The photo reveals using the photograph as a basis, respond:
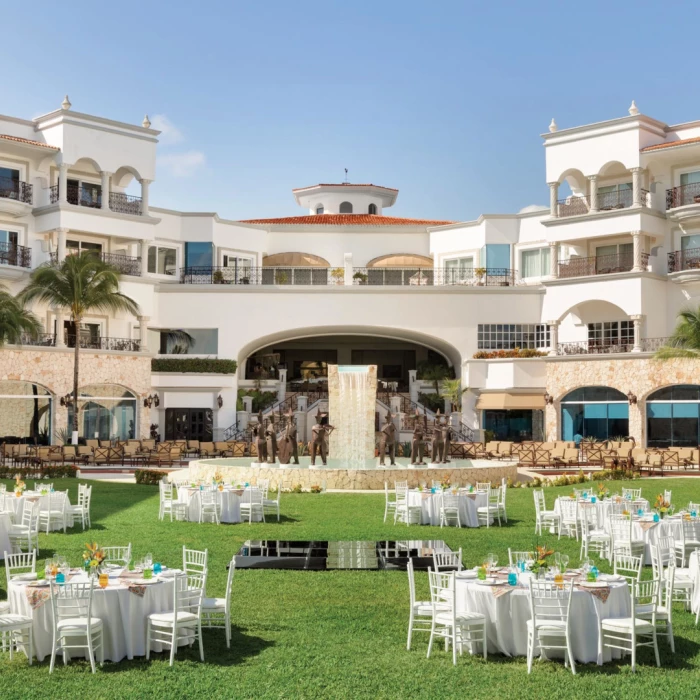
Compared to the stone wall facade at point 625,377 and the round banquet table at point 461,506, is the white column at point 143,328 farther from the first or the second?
the round banquet table at point 461,506

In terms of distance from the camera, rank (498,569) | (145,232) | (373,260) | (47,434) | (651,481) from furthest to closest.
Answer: (373,260) < (145,232) < (47,434) < (651,481) < (498,569)

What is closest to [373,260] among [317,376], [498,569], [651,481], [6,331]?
[317,376]

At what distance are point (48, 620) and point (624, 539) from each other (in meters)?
10.4

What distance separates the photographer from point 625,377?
152 ft

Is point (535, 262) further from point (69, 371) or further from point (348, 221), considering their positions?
point (69, 371)

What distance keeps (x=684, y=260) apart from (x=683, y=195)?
3.04 metres

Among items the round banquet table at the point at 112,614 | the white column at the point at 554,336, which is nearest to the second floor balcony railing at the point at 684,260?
the white column at the point at 554,336

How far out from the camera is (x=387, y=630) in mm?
12484

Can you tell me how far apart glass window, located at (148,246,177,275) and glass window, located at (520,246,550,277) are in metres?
18.9

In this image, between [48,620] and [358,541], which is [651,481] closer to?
[358,541]

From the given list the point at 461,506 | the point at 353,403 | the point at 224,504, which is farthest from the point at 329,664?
the point at 353,403

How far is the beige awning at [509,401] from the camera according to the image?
49219 mm

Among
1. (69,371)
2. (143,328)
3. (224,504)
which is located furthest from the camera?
(143,328)

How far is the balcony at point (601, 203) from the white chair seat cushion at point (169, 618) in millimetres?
40753
